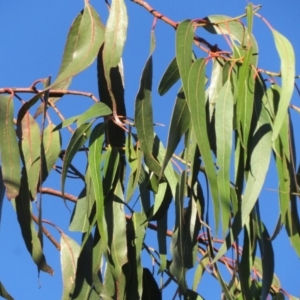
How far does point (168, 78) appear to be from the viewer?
4.58ft

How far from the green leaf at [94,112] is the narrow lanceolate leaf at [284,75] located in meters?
0.30

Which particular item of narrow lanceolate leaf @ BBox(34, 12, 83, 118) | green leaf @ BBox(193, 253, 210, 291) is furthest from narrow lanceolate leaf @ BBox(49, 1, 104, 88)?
green leaf @ BBox(193, 253, 210, 291)

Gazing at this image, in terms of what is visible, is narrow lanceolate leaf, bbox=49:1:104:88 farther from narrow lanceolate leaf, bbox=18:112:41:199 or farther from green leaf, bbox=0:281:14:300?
green leaf, bbox=0:281:14:300

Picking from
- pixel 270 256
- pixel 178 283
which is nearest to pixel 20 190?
pixel 178 283

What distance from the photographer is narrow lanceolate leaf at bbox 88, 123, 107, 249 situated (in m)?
1.37

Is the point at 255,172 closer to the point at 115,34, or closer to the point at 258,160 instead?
the point at 258,160

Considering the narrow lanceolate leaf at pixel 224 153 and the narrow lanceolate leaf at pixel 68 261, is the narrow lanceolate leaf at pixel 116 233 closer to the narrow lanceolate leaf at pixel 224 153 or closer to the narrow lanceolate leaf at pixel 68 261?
the narrow lanceolate leaf at pixel 68 261

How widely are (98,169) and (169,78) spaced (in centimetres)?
19

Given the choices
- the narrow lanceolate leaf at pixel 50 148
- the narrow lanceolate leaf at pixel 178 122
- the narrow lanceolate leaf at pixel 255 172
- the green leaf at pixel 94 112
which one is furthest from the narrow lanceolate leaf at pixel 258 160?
the narrow lanceolate leaf at pixel 50 148

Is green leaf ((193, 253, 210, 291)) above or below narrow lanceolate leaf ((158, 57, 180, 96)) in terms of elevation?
below

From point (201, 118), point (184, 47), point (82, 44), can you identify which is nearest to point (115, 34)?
point (82, 44)

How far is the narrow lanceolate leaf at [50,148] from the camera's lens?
1468 mm

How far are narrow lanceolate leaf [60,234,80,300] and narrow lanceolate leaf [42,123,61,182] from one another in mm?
151

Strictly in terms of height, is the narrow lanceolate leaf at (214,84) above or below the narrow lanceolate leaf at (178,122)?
above
